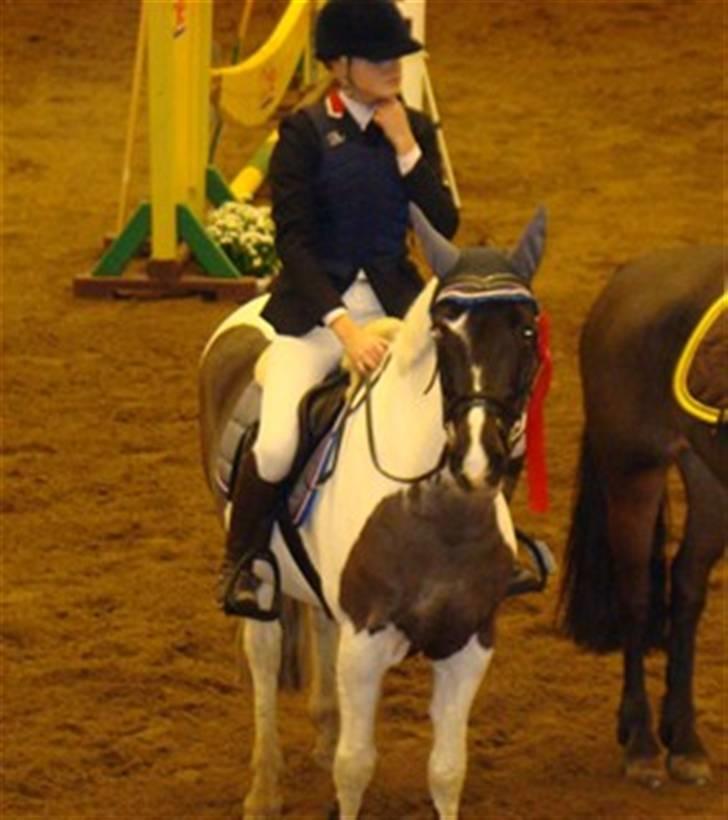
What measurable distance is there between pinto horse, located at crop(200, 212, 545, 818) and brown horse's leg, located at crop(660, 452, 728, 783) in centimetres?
115

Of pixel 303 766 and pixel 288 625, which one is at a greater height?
pixel 288 625

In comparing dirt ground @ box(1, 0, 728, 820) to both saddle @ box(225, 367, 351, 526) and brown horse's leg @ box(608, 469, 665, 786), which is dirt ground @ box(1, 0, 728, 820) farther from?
saddle @ box(225, 367, 351, 526)

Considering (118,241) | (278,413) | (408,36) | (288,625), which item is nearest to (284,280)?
(278,413)

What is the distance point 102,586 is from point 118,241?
371 cm

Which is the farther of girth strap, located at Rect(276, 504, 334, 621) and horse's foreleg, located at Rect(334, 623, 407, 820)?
girth strap, located at Rect(276, 504, 334, 621)

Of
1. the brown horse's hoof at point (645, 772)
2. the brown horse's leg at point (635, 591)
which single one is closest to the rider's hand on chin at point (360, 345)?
the brown horse's leg at point (635, 591)

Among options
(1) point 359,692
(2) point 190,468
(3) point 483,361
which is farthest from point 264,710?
(2) point 190,468

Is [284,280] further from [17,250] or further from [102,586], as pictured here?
[17,250]

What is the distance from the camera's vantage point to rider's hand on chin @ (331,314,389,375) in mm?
5051

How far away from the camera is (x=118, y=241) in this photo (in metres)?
10.7

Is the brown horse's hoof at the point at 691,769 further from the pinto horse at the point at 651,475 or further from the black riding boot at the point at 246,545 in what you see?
the black riding boot at the point at 246,545

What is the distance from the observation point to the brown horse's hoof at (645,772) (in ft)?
20.2

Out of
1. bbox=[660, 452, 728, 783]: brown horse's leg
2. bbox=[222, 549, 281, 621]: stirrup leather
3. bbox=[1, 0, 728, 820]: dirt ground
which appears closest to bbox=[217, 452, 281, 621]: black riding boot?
bbox=[222, 549, 281, 621]: stirrup leather

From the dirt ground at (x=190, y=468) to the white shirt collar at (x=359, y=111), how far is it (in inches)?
68.3
